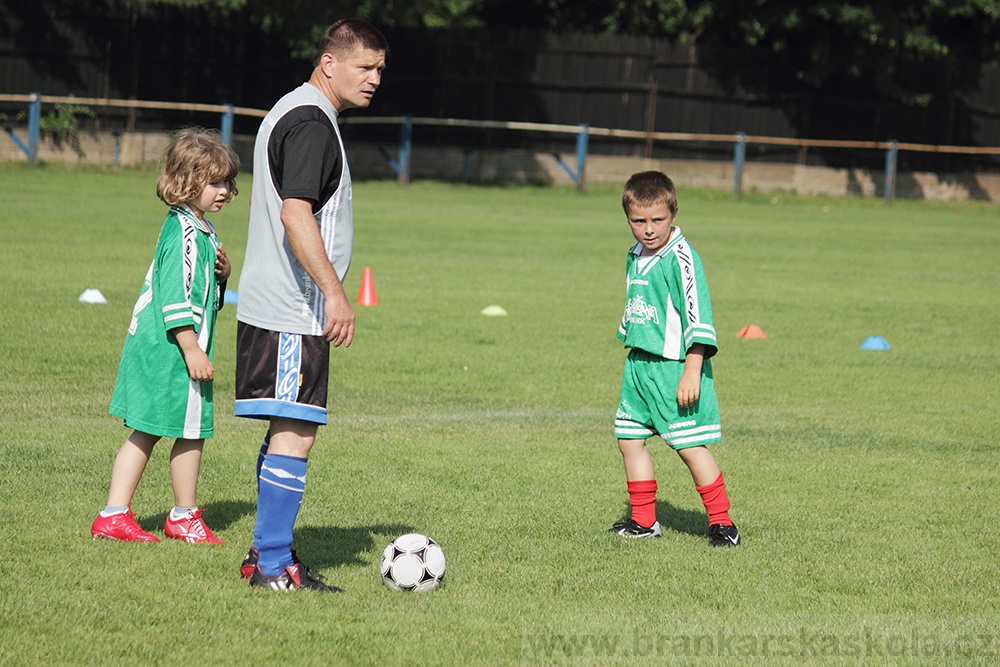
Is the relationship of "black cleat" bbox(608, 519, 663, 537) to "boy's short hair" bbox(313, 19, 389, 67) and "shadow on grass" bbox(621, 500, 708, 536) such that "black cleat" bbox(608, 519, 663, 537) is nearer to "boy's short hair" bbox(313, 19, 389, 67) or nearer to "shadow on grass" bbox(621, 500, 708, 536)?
"shadow on grass" bbox(621, 500, 708, 536)

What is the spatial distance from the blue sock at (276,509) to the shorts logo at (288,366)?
241 mm

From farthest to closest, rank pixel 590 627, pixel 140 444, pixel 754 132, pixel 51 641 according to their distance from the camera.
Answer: pixel 754 132 < pixel 140 444 < pixel 590 627 < pixel 51 641

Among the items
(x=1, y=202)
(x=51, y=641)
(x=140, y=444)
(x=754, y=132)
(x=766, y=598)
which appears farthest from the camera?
(x=754, y=132)

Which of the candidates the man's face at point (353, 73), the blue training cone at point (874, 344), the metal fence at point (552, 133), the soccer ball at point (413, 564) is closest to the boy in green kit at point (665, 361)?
the soccer ball at point (413, 564)

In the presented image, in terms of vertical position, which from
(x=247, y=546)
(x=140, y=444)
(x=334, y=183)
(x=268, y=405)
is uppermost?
(x=334, y=183)

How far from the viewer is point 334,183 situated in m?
4.27

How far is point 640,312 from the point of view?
17.7 feet

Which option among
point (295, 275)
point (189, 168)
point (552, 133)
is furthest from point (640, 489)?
point (552, 133)

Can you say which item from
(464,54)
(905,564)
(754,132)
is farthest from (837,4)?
(905,564)

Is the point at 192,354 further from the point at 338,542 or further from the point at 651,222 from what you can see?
the point at 651,222

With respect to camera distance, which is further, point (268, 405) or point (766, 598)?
point (766, 598)

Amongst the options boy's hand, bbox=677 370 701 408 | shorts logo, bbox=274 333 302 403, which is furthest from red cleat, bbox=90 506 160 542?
→ boy's hand, bbox=677 370 701 408

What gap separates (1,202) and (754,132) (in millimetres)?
20863

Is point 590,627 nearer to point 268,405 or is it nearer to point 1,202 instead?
point 268,405
